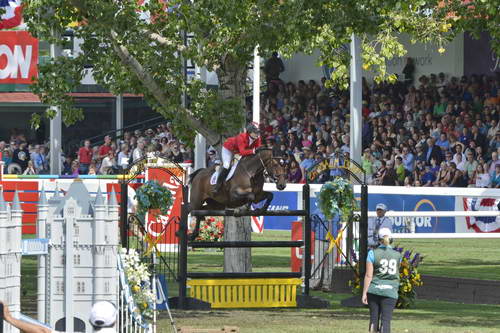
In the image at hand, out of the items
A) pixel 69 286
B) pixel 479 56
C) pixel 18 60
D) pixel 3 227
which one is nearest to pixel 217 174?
pixel 69 286

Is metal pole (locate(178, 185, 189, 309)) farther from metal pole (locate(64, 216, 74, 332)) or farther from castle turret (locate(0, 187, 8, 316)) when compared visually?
castle turret (locate(0, 187, 8, 316))

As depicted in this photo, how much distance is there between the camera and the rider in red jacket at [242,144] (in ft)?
72.1

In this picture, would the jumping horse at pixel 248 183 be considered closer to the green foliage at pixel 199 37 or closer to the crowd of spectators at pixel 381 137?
the green foliage at pixel 199 37

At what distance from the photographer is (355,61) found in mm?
33781

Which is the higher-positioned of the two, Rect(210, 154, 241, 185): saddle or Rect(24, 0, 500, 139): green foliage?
Rect(24, 0, 500, 139): green foliage

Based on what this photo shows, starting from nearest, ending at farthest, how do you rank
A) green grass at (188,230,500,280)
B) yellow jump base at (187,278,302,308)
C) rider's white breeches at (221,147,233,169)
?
yellow jump base at (187,278,302,308), rider's white breeches at (221,147,233,169), green grass at (188,230,500,280)

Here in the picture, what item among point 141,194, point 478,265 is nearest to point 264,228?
point 478,265

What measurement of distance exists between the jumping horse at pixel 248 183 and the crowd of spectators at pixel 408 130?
9459 millimetres

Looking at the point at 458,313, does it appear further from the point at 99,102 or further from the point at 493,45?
the point at 99,102

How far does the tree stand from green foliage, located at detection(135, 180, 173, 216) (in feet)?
5.00

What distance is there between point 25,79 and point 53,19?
15748 millimetres

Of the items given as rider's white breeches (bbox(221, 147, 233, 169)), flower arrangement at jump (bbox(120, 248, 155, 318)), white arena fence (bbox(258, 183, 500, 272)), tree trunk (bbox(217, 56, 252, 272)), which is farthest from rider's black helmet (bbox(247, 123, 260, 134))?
white arena fence (bbox(258, 183, 500, 272))

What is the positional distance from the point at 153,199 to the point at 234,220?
77.1 inches

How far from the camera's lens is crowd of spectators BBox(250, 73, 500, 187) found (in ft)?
114
